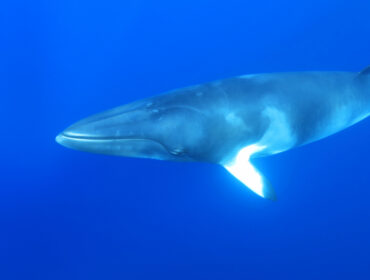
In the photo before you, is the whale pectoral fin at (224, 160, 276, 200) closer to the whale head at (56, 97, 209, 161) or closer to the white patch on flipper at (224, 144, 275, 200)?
the white patch on flipper at (224, 144, 275, 200)

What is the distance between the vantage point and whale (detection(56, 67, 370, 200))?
684 centimetres

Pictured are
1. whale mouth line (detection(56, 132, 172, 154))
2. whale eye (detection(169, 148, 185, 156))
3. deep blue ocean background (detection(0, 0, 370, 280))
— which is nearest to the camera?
whale mouth line (detection(56, 132, 172, 154))

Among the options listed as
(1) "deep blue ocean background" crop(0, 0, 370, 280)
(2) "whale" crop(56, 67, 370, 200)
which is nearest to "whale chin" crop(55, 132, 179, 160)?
(2) "whale" crop(56, 67, 370, 200)

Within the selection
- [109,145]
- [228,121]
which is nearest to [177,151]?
[228,121]

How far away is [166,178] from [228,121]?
20.9 ft

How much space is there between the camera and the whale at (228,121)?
22.4 feet

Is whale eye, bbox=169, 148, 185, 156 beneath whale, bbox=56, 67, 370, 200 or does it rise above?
beneath

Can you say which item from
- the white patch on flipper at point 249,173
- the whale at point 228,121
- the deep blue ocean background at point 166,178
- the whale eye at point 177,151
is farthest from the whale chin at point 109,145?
the deep blue ocean background at point 166,178

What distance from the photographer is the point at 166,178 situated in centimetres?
1318

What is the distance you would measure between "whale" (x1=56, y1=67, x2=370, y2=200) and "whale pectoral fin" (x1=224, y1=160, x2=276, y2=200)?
2cm

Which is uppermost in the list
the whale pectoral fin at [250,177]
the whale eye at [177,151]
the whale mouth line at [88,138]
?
the whale pectoral fin at [250,177]

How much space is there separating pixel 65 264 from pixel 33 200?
2.50 m

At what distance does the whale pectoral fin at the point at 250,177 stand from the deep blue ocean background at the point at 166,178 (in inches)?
187

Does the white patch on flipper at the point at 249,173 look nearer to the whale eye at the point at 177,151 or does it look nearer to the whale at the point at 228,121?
the whale at the point at 228,121
